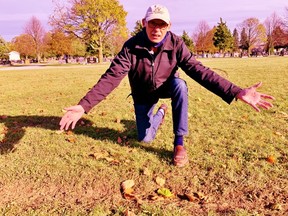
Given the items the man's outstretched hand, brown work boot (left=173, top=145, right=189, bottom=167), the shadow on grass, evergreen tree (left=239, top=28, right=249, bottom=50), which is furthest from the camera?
evergreen tree (left=239, top=28, right=249, bottom=50)

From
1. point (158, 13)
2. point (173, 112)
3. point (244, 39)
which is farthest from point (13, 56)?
point (158, 13)

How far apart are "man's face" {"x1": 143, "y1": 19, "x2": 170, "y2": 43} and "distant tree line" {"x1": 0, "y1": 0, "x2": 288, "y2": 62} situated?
3651 cm

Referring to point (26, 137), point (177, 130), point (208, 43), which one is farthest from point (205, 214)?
point (208, 43)

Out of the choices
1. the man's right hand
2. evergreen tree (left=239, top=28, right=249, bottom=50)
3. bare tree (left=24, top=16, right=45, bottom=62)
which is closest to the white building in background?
bare tree (left=24, top=16, right=45, bottom=62)

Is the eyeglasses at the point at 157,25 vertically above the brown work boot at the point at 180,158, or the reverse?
the eyeglasses at the point at 157,25

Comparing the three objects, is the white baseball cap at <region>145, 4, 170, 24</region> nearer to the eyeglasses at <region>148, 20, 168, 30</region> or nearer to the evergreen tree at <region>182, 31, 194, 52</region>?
the eyeglasses at <region>148, 20, 168, 30</region>

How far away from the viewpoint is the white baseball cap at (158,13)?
3104 mm

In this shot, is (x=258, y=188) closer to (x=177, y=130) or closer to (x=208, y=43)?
(x=177, y=130)

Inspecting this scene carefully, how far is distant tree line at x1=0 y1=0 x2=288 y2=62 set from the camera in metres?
38.3

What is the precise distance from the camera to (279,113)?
5.39 meters

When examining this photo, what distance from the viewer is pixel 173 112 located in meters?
3.50

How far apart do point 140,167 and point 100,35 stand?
37834mm

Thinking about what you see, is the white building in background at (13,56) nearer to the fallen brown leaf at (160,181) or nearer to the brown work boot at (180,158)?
the brown work boot at (180,158)

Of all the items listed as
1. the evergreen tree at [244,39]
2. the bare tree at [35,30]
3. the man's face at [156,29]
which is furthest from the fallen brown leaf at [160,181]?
the evergreen tree at [244,39]
